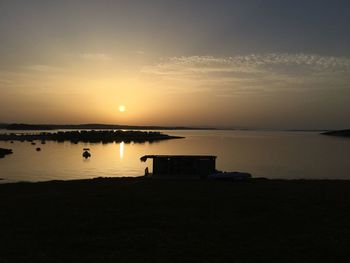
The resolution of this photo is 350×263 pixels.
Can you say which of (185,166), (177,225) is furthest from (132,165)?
(177,225)

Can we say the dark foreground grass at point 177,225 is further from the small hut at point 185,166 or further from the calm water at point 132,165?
the calm water at point 132,165

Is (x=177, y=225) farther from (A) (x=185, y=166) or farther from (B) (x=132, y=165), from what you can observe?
(B) (x=132, y=165)

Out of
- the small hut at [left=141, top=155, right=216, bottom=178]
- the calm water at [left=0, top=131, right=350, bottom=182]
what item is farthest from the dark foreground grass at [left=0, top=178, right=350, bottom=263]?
the calm water at [left=0, top=131, right=350, bottom=182]

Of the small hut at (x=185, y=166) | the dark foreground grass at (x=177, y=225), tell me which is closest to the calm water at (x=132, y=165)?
the small hut at (x=185, y=166)

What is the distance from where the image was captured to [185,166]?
3316 cm

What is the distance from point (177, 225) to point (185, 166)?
58.9ft

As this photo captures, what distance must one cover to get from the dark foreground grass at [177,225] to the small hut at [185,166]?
7.62 metres

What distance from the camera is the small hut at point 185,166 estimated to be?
32375 mm

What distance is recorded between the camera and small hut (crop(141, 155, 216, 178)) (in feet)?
106

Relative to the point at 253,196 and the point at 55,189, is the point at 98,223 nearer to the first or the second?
the point at 253,196

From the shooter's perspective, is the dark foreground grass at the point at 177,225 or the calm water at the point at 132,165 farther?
the calm water at the point at 132,165

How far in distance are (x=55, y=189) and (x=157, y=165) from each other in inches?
418

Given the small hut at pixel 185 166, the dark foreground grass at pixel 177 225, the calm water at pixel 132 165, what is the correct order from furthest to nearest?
the calm water at pixel 132 165, the small hut at pixel 185 166, the dark foreground grass at pixel 177 225

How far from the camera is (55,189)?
2656 centimetres
